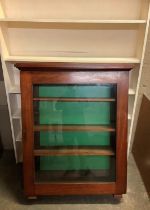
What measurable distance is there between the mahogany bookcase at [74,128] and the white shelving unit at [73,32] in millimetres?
297

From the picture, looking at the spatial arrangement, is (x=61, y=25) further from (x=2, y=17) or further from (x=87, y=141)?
(x=87, y=141)

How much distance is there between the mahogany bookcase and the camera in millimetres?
1492

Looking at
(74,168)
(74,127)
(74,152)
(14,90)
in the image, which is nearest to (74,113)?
(74,127)

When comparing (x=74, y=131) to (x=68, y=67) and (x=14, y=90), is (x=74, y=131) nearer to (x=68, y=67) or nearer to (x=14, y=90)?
(x=68, y=67)

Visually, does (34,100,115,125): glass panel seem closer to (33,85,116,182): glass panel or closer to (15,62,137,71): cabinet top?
(33,85,116,182): glass panel

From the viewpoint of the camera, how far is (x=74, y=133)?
64.4 inches

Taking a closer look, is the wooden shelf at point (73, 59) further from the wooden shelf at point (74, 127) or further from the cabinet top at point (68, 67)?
the wooden shelf at point (74, 127)

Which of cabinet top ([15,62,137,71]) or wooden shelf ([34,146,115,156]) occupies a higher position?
cabinet top ([15,62,137,71])

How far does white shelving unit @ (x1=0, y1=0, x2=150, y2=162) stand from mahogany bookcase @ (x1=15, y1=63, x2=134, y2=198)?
11.7 inches

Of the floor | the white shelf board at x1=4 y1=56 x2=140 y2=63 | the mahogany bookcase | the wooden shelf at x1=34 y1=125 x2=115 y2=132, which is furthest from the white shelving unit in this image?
the floor

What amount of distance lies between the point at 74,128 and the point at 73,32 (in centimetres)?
70

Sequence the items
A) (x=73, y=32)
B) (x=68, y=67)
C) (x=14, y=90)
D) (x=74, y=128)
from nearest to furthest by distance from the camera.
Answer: (x=68, y=67) → (x=74, y=128) → (x=73, y=32) → (x=14, y=90)

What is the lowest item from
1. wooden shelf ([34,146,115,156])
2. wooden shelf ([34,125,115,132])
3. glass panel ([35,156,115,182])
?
glass panel ([35,156,115,182])

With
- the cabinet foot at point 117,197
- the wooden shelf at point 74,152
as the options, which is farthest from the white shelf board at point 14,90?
the cabinet foot at point 117,197
